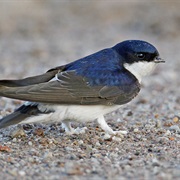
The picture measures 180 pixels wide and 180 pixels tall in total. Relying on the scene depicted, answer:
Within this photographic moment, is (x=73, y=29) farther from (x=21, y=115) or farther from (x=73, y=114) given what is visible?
(x=21, y=115)

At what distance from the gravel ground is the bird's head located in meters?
0.62

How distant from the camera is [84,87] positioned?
17.9 feet

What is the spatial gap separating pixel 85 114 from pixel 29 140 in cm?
58

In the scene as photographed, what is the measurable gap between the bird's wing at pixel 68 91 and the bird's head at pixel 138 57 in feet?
0.69

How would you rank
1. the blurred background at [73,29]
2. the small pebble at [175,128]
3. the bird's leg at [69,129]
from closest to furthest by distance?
the bird's leg at [69,129] < the small pebble at [175,128] < the blurred background at [73,29]

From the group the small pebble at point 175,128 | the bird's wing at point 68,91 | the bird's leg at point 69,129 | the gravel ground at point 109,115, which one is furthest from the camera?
the small pebble at point 175,128

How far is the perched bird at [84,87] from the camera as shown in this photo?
5.26 metres

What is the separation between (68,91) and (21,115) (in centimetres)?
47

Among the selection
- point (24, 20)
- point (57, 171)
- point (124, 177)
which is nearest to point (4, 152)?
point (57, 171)

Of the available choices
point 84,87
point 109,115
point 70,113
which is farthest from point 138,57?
point 109,115

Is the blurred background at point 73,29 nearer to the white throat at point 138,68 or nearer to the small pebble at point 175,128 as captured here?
the small pebble at point 175,128

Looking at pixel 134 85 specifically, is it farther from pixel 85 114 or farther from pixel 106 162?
pixel 106 162

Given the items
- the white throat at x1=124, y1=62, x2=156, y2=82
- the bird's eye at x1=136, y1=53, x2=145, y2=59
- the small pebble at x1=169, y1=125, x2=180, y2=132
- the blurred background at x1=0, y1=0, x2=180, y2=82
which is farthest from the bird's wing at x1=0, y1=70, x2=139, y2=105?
the blurred background at x1=0, y1=0, x2=180, y2=82

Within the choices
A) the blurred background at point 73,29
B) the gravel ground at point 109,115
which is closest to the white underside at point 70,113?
the gravel ground at point 109,115
